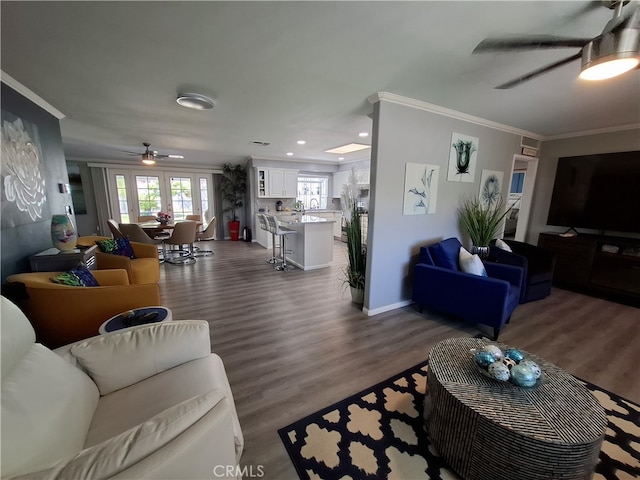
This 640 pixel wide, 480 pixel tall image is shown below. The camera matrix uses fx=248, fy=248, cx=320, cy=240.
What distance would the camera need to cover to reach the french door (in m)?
6.92

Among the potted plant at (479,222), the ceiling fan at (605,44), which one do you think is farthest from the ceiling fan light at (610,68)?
the potted plant at (479,222)

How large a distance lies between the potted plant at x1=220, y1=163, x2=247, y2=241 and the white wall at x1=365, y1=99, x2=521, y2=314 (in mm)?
5834

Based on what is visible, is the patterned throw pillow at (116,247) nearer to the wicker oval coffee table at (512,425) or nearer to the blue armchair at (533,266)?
the wicker oval coffee table at (512,425)

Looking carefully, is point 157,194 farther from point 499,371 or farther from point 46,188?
point 499,371

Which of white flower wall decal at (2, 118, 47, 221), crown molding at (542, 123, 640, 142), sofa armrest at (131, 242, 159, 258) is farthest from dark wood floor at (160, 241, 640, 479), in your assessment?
crown molding at (542, 123, 640, 142)

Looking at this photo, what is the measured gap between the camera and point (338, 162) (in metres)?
7.52

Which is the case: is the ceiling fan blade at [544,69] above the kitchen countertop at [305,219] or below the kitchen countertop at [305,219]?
above

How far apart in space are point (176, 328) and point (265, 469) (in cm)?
90

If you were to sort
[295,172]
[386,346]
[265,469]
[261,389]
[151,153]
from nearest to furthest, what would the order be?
[265,469] < [261,389] < [386,346] < [151,153] < [295,172]

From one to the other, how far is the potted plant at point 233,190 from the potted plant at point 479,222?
6223 mm

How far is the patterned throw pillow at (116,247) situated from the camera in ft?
10.5

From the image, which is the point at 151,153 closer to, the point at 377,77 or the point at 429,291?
the point at 377,77

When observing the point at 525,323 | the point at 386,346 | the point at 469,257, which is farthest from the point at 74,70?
the point at 525,323

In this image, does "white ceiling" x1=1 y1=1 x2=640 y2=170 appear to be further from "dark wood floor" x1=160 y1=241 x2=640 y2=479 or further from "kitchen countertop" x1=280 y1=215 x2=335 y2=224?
"dark wood floor" x1=160 y1=241 x2=640 y2=479
